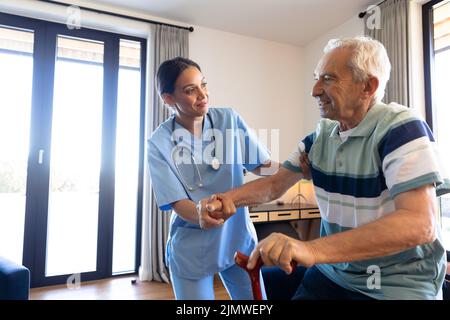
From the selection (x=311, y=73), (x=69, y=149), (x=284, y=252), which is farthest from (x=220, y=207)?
(x=311, y=73)

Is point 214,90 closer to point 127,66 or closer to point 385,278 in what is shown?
point 127,66

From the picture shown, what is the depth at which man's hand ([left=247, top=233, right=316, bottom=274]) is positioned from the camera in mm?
615

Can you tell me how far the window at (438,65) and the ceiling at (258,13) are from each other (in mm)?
502

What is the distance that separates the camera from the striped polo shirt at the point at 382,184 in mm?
734

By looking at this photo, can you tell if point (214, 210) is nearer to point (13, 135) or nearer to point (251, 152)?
point (251, 152)

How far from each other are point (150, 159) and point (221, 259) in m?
0.47

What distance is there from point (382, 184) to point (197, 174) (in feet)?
2.14

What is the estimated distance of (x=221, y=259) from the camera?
3.76 ft

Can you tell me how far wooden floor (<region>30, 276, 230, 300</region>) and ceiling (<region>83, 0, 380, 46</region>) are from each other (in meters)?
2.64

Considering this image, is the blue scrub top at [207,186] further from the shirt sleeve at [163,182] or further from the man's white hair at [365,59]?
the man's white hair at [365,59]

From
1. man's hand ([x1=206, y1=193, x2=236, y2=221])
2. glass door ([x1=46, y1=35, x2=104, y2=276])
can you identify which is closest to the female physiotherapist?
man's hand ([x1=206, y1=193, x2=236, y2=221])

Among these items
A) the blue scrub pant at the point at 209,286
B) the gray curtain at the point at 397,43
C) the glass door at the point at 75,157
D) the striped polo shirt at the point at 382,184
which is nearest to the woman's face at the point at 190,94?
the striped polo shirt at the point at 382,184

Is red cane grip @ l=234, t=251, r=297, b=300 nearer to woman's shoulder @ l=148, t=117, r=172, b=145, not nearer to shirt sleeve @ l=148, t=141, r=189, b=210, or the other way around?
shirt sleeve @ l=148, t=141, r=189, b=210

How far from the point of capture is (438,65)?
102 inches
